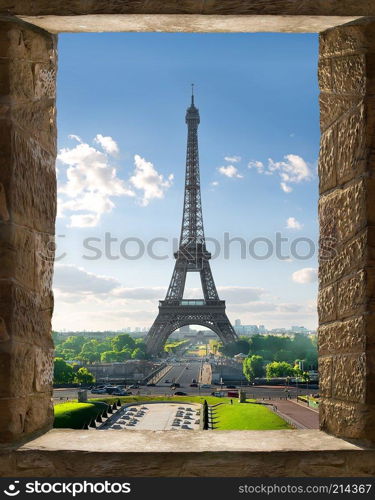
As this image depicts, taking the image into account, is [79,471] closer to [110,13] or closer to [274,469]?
[274,469]

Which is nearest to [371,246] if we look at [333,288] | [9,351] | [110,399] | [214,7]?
[333,288]

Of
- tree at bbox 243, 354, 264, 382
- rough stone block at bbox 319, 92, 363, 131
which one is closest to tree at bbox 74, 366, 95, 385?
tree at bbox 243, 354, 264, 382

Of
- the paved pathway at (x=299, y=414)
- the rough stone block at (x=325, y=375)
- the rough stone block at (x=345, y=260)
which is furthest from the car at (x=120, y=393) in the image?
the rough stone block at (x=345, y=260)

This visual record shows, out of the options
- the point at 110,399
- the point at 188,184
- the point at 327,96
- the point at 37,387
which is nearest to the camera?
the point at 37,387

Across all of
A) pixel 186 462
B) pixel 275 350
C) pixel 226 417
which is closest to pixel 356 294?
pixel 186 462

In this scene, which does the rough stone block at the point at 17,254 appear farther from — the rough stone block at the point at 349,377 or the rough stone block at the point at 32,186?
the rough stone block at the point at 349,377

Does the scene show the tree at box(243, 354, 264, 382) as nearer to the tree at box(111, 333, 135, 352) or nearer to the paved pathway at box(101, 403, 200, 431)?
the paved pathway at box(101, 403, 200, 431)

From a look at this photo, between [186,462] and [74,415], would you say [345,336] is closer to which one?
[186,462]
